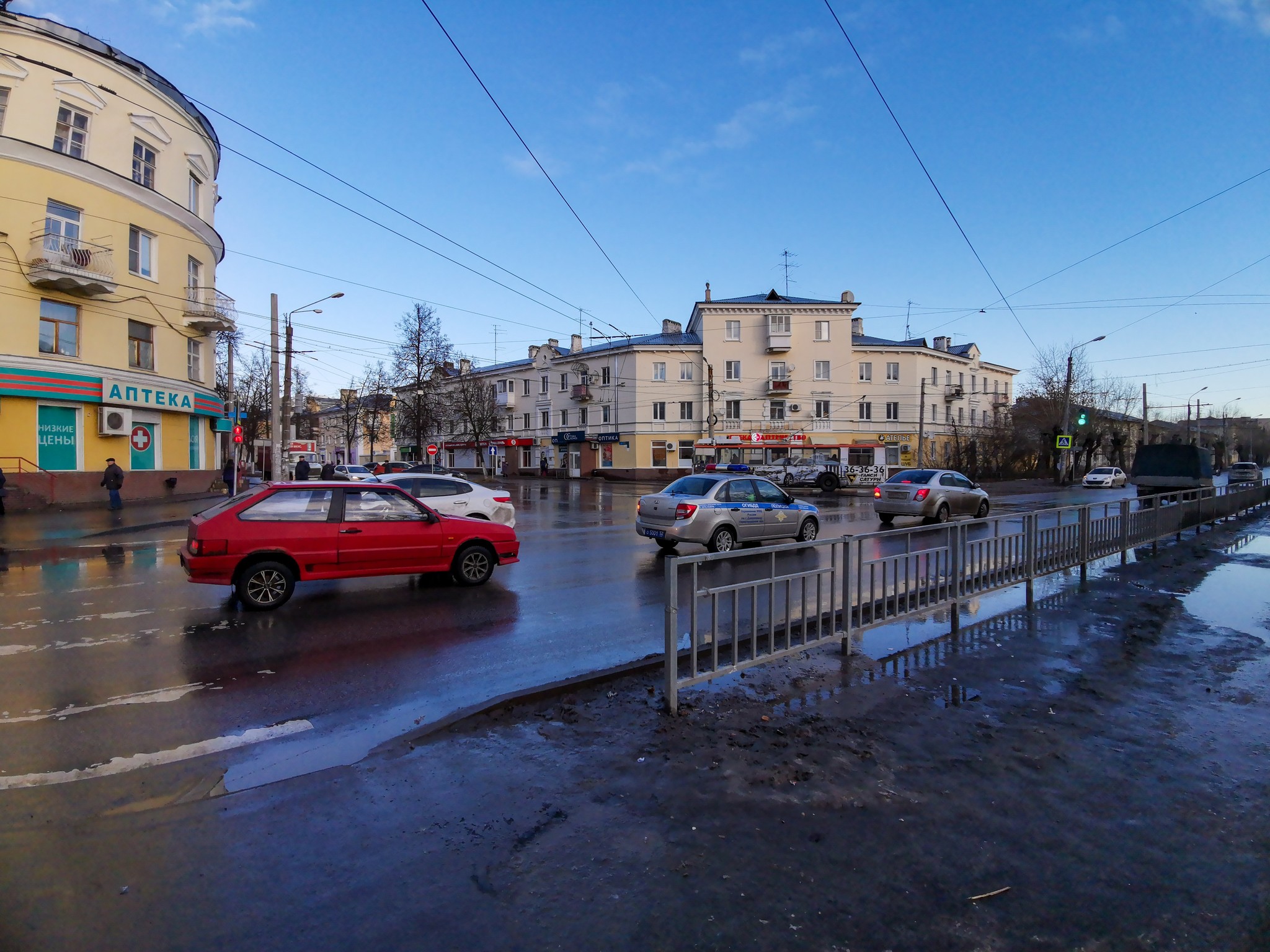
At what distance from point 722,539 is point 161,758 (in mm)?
10228

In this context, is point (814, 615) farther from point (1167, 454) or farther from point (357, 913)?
point (1167, 454)

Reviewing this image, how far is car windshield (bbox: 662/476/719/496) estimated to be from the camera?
1352cm

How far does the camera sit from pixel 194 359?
29.0 m

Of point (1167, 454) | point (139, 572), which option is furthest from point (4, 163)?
point (1167, 454)

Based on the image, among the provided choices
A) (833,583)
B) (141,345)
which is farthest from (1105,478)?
(141,345)

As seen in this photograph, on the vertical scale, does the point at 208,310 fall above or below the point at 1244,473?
above

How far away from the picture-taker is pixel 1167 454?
27469 mm

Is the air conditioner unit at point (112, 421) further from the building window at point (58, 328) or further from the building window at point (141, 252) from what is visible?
the building window at point (141, 252)

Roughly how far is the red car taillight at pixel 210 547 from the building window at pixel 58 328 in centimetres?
2063

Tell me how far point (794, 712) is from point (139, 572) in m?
11.2

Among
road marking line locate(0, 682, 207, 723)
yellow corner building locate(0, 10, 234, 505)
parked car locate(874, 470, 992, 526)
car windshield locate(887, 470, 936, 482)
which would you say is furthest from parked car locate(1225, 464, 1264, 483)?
yellow corner building locate(0, 10, 234, 505)

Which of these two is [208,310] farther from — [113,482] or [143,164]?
[113,482]

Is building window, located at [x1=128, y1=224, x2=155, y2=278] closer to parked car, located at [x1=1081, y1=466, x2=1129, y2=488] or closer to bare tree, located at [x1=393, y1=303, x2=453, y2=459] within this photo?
bare tree, located at [x1=393, y1=303, x2=453, y2=459]

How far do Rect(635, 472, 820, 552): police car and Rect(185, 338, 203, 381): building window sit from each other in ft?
78.8
